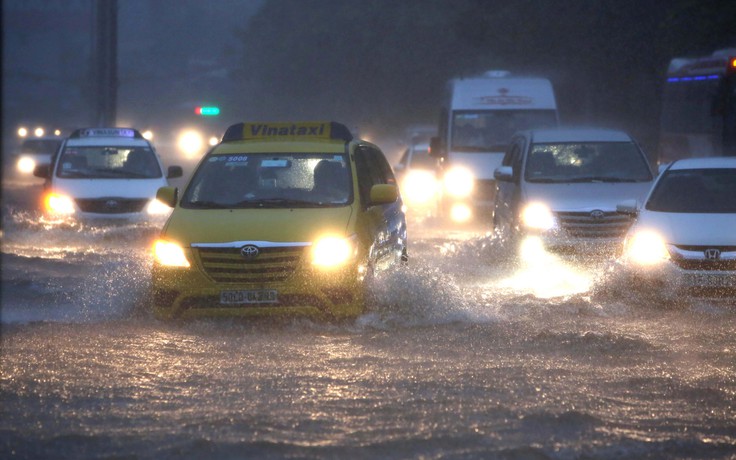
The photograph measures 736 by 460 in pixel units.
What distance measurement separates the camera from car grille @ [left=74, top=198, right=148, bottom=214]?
19.4 m

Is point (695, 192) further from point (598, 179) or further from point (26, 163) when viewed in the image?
point (26, 163)

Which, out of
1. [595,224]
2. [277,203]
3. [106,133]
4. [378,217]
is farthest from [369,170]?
[106,133]

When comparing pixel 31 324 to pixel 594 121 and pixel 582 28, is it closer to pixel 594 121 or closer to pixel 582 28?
pixel 582 28

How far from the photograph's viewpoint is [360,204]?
1133 cm

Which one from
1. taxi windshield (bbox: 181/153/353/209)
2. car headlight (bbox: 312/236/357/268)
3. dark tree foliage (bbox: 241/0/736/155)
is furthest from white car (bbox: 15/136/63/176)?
car headlight (bbox: 312/236/357/268)

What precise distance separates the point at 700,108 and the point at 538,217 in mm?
11832

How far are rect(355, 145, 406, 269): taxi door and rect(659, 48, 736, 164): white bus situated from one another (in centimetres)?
1150

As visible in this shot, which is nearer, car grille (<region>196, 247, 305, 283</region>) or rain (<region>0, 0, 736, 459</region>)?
rain (<region>0, 0, 736, 459</region>)

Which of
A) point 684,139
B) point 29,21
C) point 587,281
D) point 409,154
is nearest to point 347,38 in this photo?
point 409,154

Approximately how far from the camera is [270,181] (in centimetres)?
1171

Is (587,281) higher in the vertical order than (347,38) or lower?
lower

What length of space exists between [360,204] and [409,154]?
2008cm

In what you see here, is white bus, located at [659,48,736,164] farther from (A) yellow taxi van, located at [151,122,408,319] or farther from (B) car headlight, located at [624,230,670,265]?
(A) yellow taxi van, located at [151,122,408,319]

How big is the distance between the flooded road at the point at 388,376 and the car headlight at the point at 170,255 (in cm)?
52
